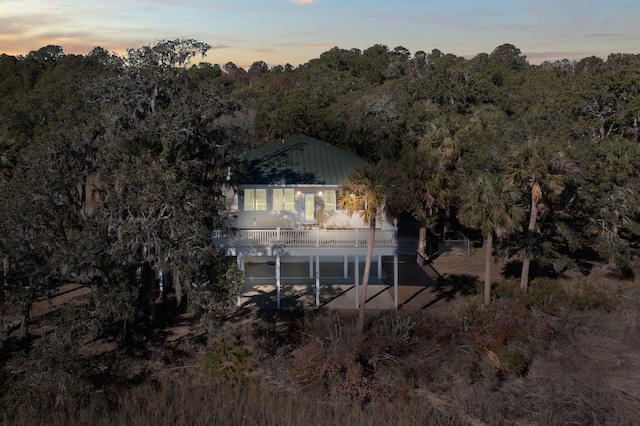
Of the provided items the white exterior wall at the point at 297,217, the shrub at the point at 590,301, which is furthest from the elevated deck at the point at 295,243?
the shrub at the point at 590,301

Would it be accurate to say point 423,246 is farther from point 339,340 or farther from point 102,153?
point 102,153

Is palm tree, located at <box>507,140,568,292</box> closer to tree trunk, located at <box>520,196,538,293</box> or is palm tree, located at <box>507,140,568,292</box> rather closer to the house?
tree trunk, located at <box>520,196,538,293</box>

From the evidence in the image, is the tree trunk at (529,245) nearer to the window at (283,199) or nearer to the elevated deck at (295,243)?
the elevated deck at (295,243)

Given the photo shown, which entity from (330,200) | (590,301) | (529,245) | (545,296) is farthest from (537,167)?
(330,200)

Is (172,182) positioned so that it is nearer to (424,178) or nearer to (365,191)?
(365,191)

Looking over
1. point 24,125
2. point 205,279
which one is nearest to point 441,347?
point 205,279

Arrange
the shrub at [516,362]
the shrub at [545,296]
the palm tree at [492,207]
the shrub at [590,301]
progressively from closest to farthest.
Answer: the shrub at [516,362], the palm tree at [492,207], the shrub at [545,296], the shrub at [590,301]
